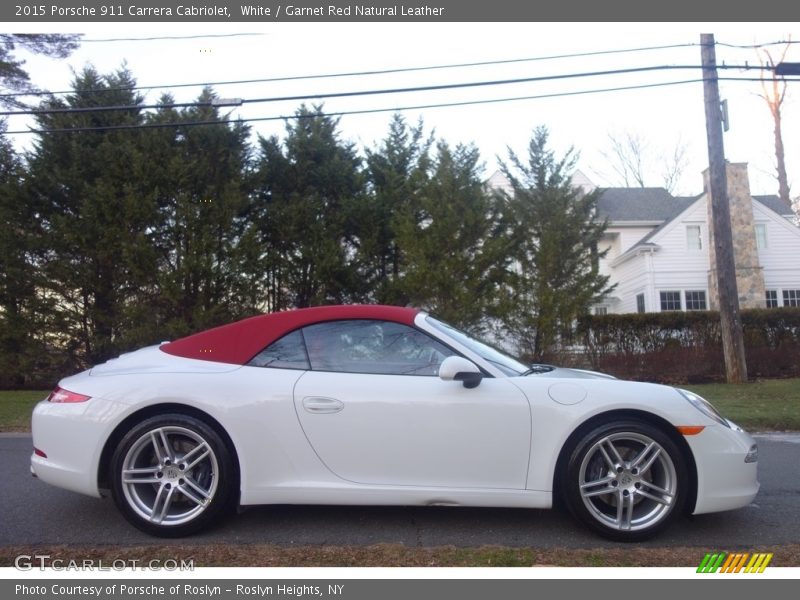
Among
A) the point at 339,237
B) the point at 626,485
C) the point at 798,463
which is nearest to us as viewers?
the point at 626,485

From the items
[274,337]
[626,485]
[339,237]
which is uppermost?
[339,237]

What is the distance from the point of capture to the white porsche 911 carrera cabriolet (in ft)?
11.9

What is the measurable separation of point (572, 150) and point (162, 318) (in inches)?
396

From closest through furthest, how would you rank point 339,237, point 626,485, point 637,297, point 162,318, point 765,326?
point 626,485
point 162,318
point 339,237
point 765,326
point 637,297

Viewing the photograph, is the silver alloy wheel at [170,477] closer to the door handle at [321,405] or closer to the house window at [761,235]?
the door handle at [321,405]

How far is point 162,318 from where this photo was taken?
42.7 ft

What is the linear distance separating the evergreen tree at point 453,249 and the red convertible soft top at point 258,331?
932 centimetres

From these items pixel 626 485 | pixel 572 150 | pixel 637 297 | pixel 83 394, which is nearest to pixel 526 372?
pixel 626 485

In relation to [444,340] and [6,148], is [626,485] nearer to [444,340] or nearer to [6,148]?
[444,340]

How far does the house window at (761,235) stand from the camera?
25.3m

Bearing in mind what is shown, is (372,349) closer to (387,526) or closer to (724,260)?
(387,526)

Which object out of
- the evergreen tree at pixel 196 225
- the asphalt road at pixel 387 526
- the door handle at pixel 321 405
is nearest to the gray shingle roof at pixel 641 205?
the evergreen tree at pixel 196 225

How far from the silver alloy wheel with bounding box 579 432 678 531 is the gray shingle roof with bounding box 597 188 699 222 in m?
25.3

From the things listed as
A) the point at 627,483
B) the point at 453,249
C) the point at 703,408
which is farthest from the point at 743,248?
the point at 627,483
